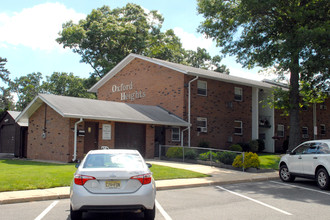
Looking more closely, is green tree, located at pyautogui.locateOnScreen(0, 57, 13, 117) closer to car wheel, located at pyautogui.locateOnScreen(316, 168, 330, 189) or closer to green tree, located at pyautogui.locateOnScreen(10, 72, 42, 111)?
green tree, located at pyautogui.locateOnScreen(10, 72, 42, 111)

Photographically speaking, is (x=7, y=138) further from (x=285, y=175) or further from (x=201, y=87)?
(x=285, y=175)

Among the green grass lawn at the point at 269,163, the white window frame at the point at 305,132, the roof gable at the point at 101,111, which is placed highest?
the roof gable at the point at 101,111

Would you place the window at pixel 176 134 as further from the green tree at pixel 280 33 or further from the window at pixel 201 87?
the green tree at pixel 280 33

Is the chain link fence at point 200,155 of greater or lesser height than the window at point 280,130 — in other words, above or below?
below

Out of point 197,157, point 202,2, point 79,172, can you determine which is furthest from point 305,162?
point 202,2

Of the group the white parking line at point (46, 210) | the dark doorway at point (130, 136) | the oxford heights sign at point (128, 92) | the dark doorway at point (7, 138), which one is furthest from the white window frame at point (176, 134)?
the white parking line at point (46, 210)

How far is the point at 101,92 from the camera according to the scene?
31875 millimetres

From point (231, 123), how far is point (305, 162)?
14.8m

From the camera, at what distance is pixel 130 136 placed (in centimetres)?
2170

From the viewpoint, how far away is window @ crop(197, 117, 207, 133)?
81.4ft

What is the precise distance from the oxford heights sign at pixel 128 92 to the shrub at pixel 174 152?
782cm

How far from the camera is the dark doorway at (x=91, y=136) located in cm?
1966

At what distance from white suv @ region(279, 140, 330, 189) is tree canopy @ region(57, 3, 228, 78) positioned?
28533 mm

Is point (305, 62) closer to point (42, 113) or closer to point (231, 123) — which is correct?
point (231, 123)
